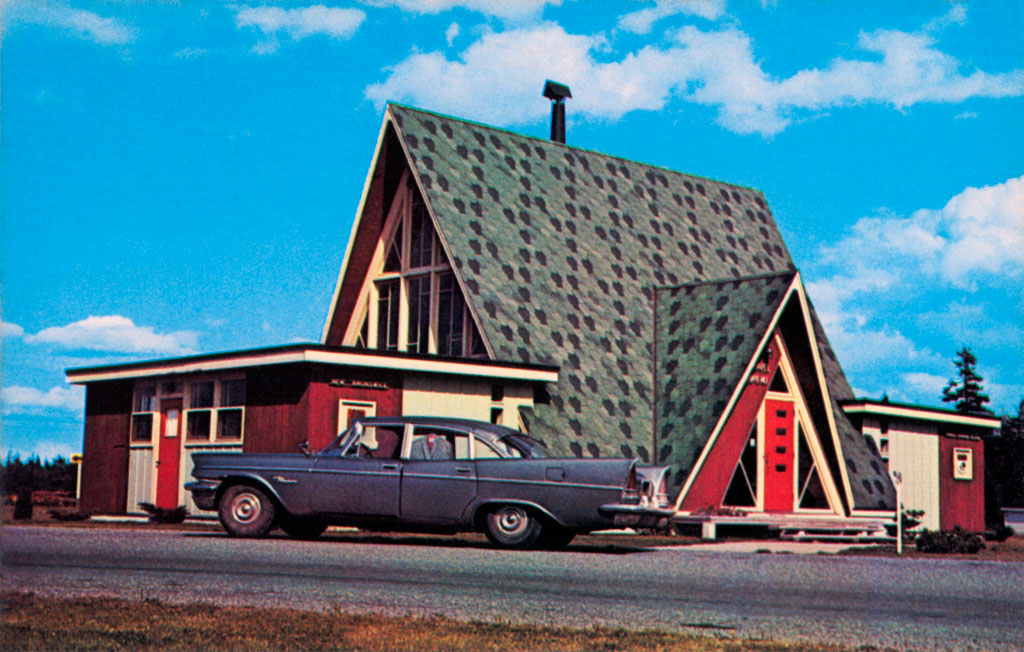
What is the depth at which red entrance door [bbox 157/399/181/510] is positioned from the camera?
25.0 meters

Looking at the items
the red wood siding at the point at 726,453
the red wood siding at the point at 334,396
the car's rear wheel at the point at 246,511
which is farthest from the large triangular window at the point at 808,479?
the car's rear wheel at the point at 246,511

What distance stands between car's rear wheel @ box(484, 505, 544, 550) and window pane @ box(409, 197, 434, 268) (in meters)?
12.9

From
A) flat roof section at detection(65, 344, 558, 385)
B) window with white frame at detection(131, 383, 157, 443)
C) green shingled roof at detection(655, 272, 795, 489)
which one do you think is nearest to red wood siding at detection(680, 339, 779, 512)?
green shingled roof at detection(655, 272, 795, 489)

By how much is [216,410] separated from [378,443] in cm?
841

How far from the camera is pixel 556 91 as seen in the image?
36.2 meters

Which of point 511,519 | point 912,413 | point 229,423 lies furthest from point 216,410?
point 912,413

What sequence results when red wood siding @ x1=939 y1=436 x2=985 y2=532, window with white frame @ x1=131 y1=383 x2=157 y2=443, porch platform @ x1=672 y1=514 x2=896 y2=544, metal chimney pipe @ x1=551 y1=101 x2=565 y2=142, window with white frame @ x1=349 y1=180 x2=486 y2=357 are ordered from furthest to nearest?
metal chimney pipe @ x1=551 y1=101 x2=565 y2=142 → red wood siding @ x1=939 y1=436 x2=985 y2=532 → window with white frame @ x1=349 y1=180 x2=486 y2=357 → window with white frame @ x1=131 y1=383 x2=157 y2=443 → porch platform @ x1=672 y1=514 x2=896 y2=544

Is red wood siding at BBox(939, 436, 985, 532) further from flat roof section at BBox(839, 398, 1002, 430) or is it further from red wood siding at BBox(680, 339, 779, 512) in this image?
red wood siding at BBox(680, 339, 779, 512)

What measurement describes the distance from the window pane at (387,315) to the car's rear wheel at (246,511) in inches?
487

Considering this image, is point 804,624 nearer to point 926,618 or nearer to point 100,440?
point 926,618

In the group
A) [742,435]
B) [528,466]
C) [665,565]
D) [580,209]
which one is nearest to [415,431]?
[528,466]

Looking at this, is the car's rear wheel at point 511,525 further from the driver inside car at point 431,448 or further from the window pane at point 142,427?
the window pane at point 142,427

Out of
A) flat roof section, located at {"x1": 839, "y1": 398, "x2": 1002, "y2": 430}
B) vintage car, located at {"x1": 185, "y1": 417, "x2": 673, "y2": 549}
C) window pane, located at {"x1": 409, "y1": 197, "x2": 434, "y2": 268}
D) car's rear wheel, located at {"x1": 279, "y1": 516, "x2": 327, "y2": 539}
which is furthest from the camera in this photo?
flat roof section, located at {"x1": 839, "y1": 398, "x2": 1002, "y2": 430}

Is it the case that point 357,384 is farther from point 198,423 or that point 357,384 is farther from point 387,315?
point 387,315
